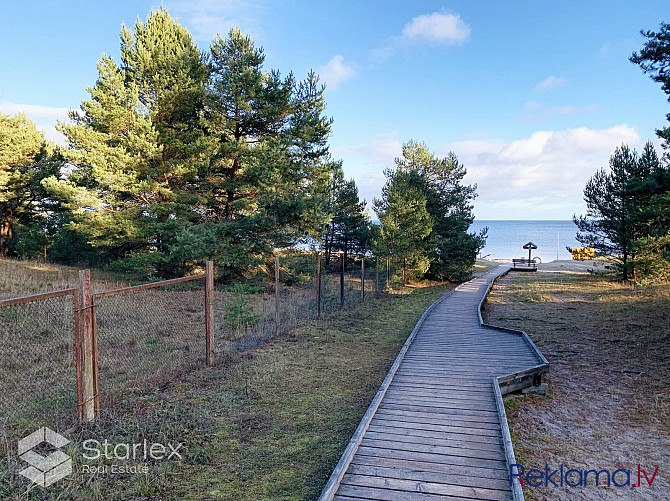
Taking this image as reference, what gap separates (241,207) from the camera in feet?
59.6

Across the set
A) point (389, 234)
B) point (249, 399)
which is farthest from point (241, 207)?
point (249, 399)

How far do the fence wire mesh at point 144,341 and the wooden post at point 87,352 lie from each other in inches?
24.9

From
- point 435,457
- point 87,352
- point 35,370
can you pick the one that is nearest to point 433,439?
point 435,457

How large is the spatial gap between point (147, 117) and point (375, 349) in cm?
1480

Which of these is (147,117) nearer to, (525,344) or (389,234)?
(389,234)

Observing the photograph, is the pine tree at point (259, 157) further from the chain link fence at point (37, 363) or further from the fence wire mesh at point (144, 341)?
the chain link fence at point (37, 363)

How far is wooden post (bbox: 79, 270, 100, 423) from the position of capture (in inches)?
200

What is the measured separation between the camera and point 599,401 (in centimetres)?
682

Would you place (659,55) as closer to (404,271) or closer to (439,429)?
(439,429)

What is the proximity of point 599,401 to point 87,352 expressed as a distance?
8672mm

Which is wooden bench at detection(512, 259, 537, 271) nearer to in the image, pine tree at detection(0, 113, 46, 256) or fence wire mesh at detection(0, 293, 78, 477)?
fence wire mesh at detection(0, 293, 78, 477)

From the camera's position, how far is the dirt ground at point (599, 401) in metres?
4.72

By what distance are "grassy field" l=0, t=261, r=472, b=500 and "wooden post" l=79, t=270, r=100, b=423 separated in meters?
0.26

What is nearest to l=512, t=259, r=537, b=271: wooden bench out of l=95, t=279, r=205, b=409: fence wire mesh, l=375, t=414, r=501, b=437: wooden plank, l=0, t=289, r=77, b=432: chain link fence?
l=95, t=279, r=205, b=409: fence wire mesh
